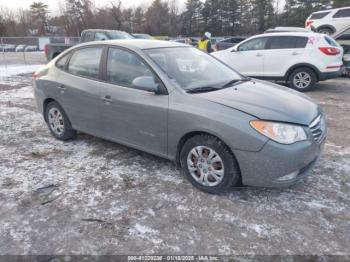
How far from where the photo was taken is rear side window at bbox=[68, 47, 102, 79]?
13.1ft

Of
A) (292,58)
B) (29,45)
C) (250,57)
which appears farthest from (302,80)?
(29,45)

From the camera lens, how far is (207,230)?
2641 mm

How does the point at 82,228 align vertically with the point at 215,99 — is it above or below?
below

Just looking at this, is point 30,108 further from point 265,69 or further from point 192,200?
point 265,69

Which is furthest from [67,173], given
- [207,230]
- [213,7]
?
[213,7]

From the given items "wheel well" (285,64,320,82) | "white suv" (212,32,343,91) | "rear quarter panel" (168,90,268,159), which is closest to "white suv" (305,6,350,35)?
"white suv" (212,32,343,91)

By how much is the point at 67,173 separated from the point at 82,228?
1.19 meters

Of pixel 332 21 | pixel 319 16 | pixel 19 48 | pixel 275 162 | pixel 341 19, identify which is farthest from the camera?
pixel 19 48

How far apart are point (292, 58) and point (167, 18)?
52.5m

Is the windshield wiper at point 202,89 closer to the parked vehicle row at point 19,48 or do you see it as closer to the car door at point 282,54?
the car door at point 282,54

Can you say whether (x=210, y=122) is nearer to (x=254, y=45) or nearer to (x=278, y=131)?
(x=278, y=131)

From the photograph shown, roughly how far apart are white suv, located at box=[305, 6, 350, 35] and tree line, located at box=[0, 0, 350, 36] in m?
34.6

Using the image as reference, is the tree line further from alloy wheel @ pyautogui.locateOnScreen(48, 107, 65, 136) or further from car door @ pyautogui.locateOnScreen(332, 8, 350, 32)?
alloy wheel @ pyautogui.locateOnScreen(48, 107, 65, 136)

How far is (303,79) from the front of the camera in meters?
8.38
